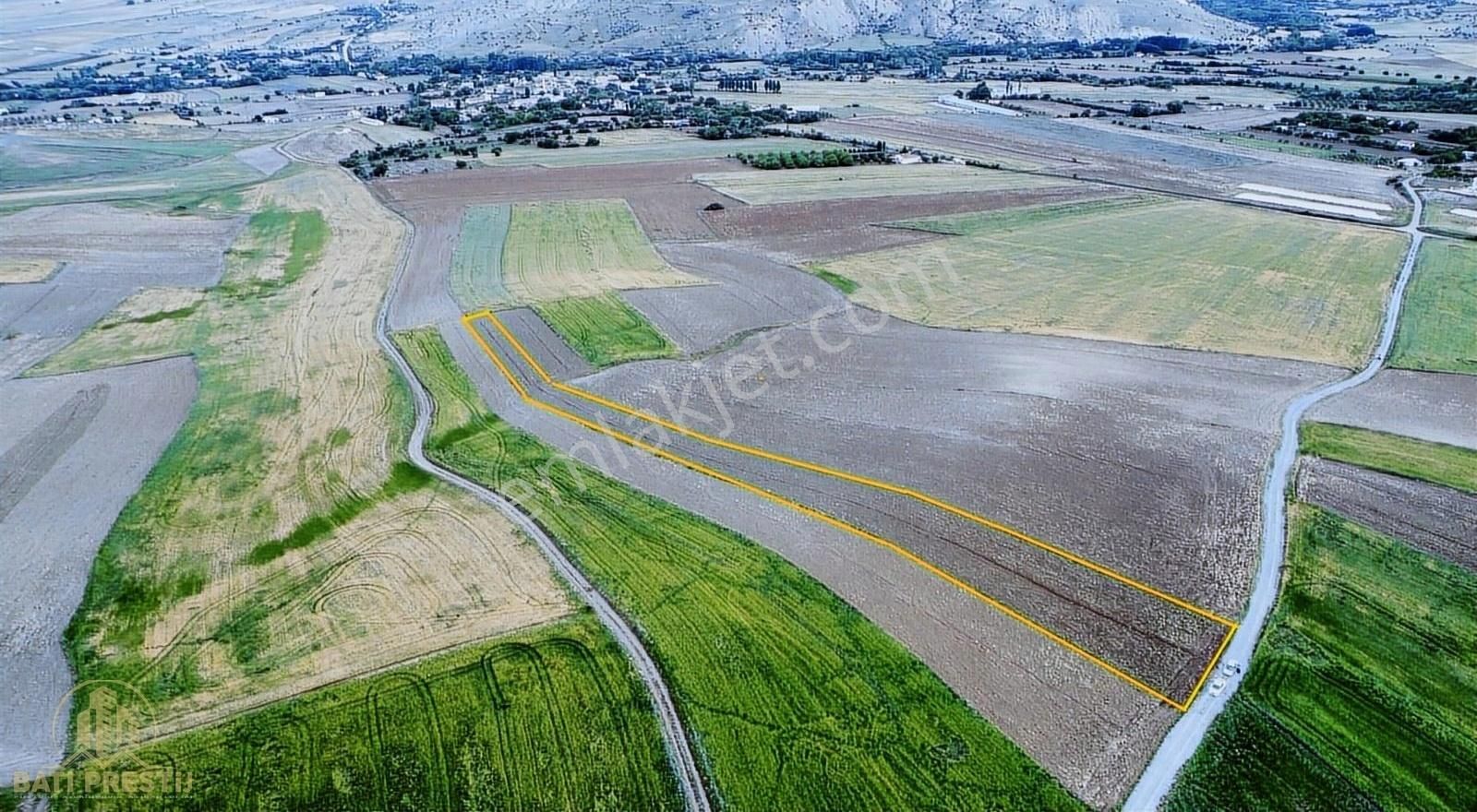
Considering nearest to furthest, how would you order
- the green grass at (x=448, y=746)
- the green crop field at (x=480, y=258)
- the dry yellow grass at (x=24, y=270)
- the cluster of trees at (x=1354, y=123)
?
the green grass at (x=448, y=746), the green crop field at (x=480, y=258), the dry yellow grass at (x=24, y=270), the cluster of trees at (x=1354, y=123)

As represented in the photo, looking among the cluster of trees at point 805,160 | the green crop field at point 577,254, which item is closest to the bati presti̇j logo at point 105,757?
the green crop field at point 577,254

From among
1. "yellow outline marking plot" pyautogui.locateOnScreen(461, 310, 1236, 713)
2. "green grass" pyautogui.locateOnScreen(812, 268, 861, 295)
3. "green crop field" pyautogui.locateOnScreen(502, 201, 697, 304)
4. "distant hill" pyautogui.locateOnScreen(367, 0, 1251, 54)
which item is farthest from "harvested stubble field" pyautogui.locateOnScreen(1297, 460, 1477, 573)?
"distant hill" pyautogui.locateOnScreen(367, 0, 1251, 54)

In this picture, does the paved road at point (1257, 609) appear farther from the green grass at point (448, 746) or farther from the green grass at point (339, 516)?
the green grass at point (339, 516)

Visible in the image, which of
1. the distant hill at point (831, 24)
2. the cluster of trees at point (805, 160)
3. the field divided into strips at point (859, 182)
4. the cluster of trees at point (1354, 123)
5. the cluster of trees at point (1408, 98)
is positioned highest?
the distant hill at point (831, 24)

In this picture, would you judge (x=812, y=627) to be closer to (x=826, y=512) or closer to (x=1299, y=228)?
(x=826, y=512)

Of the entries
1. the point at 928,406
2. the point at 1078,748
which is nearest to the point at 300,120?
the point at 928,406

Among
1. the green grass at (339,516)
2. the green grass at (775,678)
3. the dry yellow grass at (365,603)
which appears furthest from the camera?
the green grass at (339,516)

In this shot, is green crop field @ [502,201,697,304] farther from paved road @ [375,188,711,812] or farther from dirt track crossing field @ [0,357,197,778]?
dirt track crossing field @ [0,357,197,778]
